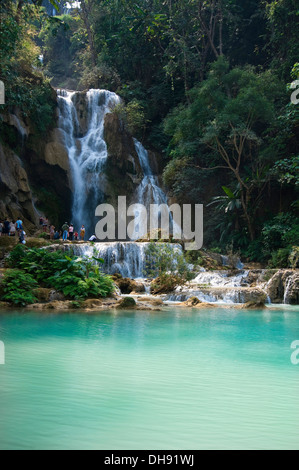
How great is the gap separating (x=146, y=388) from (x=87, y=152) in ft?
77.4

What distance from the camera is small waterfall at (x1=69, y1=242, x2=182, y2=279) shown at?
19219mm

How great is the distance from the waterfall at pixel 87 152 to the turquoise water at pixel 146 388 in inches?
698

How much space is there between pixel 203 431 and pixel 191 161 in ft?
78.7

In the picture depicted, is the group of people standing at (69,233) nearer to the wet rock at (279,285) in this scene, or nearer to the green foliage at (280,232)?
the green foliage at (280,232)

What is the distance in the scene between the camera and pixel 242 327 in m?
9.23

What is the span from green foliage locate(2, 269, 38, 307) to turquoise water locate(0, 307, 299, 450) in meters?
3.07

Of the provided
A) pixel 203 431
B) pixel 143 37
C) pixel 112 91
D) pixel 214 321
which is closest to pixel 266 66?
pixel 143 37

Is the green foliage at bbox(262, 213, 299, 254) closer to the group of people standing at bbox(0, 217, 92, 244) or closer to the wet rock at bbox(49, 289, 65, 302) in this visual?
the group of people standing at bbox(0, 217, 92, 244)

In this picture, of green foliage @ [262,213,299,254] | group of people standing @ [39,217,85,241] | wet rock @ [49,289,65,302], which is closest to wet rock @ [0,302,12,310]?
wet rock @ [49,289,65,302]

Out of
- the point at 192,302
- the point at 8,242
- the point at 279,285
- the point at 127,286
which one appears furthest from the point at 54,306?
the point at 279,285

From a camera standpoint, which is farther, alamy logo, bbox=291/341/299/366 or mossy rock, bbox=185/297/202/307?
mossy rock, bbox=185/297/202/307

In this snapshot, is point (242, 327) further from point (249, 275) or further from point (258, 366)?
point (249, 275)

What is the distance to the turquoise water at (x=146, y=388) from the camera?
3258 mm

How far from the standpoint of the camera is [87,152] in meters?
26.9
